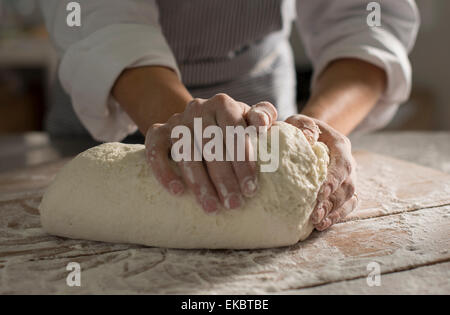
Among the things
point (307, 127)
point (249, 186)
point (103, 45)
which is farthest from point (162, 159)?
point (103, 45)

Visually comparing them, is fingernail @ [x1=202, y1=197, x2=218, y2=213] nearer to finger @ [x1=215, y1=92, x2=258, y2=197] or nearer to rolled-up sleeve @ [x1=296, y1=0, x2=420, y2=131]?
finger @ [x1=215, y1=92, x2=258, y2=197]

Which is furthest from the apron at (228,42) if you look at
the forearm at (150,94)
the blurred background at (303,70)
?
the blurred background at (303,70)

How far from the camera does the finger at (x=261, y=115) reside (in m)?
0.79

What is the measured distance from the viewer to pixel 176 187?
0.76 m

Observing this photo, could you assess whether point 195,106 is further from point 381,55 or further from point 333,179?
point 381,55

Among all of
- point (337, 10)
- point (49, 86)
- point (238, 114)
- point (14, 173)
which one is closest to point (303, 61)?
point (49, 86)

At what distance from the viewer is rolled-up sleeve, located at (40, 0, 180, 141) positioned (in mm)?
1019

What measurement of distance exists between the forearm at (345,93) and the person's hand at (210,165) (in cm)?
33

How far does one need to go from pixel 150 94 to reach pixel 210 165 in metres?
0.30

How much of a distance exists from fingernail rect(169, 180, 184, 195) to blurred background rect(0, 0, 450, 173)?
2.49 meters
